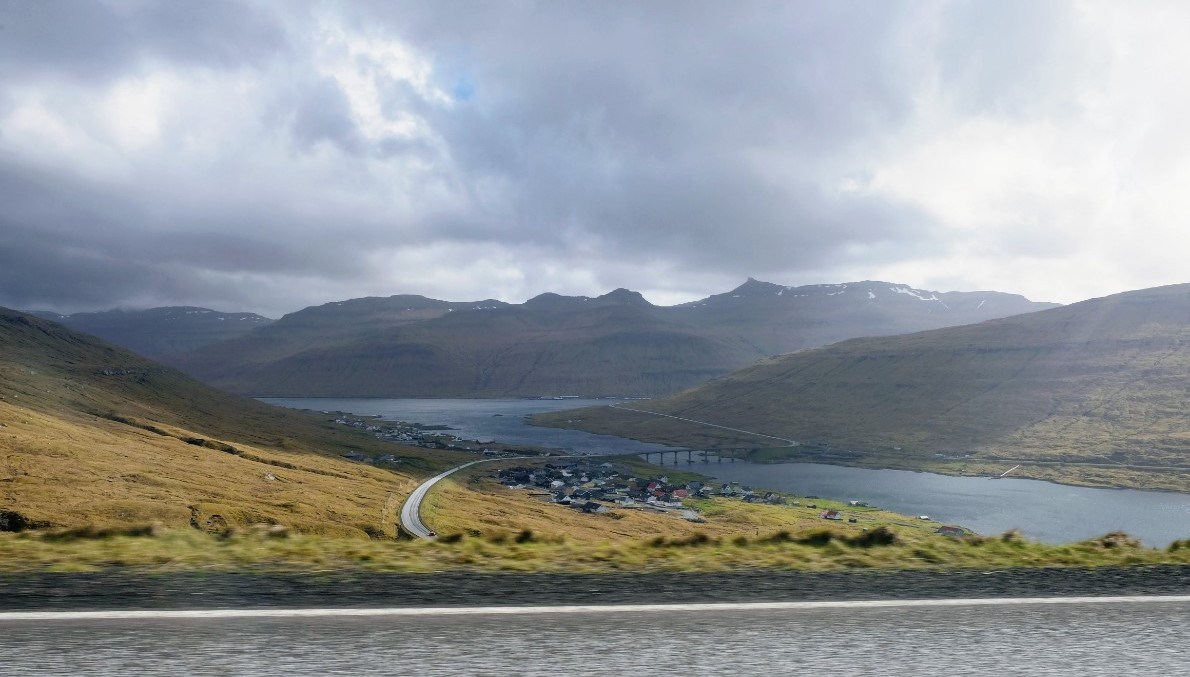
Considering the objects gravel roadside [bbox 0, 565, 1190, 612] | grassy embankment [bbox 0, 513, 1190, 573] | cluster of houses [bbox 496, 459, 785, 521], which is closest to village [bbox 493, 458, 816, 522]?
cluster of houses [bbox 496, 459, 785, 521]

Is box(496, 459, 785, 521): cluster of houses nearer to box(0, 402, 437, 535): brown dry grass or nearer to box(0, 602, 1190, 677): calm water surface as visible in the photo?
box(0, 402, 437, 535): brown dry grass

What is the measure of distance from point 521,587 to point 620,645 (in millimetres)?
2214

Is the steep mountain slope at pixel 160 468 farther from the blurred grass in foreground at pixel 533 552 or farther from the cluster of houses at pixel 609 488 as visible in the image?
the cluster of houses at pixel 609 488

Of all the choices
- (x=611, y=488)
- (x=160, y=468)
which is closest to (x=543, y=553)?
(x=160, y=468)

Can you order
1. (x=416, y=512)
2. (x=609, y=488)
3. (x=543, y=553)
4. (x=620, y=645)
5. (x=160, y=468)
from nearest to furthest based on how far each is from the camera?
(x=620, y=645) < (x=543, y=553) < (x=416, y=512) < (x=160, y=468) < (x=609, y=488)

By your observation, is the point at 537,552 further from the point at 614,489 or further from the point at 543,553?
the point at 614,489

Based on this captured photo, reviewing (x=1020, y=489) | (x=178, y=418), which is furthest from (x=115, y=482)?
Answer: (x=1020, y=489)

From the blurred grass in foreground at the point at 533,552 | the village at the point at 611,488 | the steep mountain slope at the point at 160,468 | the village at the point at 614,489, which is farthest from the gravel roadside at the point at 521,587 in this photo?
the village at the point at 614,489

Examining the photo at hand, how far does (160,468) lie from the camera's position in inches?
2884

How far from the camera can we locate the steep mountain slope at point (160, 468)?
167 ft

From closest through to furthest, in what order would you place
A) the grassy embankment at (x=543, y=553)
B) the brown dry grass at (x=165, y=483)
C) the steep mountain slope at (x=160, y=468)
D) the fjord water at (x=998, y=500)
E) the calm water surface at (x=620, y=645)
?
the calm water surface at (x=620, y=645), the grassy embankment at (x=543, y=553), the brown dry grass at (x=165, y=483), the steep mountain slope at (x=160, y=468), the fjord water at (x=998, y=500)

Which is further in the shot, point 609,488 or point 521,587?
point 609,488

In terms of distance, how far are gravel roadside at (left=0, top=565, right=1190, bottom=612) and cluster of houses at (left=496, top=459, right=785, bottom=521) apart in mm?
77866

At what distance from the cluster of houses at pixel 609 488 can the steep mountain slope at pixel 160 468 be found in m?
18.8
